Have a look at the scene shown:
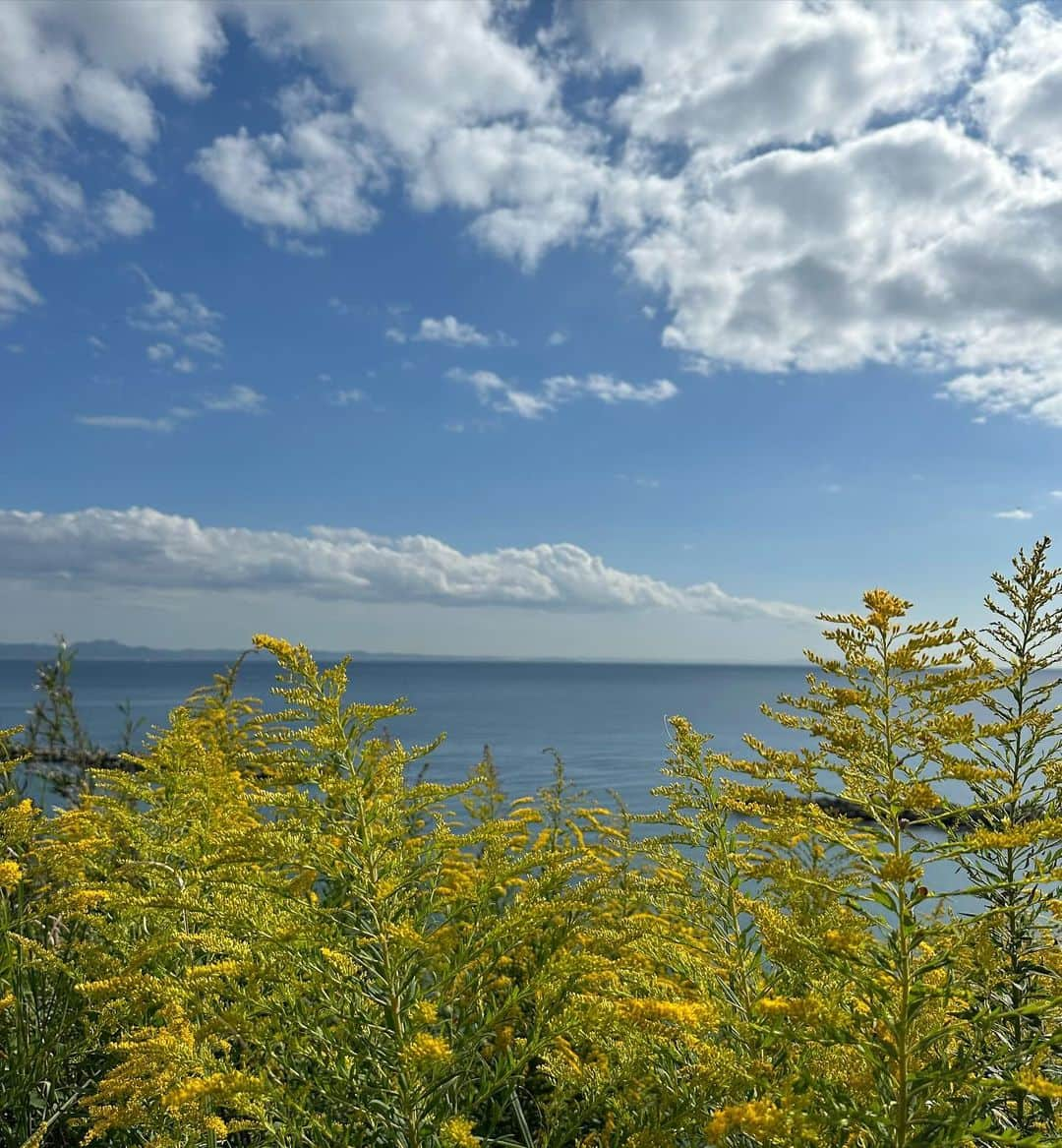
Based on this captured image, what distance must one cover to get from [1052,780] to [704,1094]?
148cm

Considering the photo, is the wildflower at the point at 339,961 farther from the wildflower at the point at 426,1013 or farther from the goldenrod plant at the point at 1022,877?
the goldenrod plant at the point at 1022,877

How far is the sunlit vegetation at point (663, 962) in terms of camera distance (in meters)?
2.09

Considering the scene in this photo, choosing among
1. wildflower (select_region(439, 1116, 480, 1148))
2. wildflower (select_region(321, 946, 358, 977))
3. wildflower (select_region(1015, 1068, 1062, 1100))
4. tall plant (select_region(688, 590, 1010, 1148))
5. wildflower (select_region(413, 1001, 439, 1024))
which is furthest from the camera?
wildflower (select_region(321, 946, 358, 977))

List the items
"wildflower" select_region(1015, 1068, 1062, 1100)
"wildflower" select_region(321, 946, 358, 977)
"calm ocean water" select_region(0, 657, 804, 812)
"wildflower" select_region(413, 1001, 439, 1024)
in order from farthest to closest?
"calm ocean water" select_region(0, 657, 804, 812) → "wildflower" select_region(321, 946, 358, 977) → "wildflower" select_region(413, 1001, 439, 1024) → "wildflower" select_region(1015, 1068, 1062, 1100)

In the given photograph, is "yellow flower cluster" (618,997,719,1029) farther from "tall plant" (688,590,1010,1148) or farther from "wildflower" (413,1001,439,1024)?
"wildflower" (413,1001,439,1024)

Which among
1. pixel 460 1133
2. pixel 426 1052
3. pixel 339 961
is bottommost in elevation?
pixel 460 1133

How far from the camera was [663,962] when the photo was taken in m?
2.86

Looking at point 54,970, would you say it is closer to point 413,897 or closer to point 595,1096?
point 413,897

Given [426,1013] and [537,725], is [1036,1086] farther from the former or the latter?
[537,725]

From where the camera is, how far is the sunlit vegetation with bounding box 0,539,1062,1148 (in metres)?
2.09

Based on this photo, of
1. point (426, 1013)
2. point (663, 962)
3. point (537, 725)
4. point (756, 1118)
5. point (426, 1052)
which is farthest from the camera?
point (537, 725)

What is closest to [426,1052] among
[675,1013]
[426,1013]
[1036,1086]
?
[426,1013]

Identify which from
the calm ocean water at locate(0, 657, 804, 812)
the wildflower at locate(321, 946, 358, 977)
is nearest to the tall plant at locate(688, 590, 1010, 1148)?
the calm ocean water at locate(0, 657, 804, 812)

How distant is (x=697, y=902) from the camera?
9.66 ft
